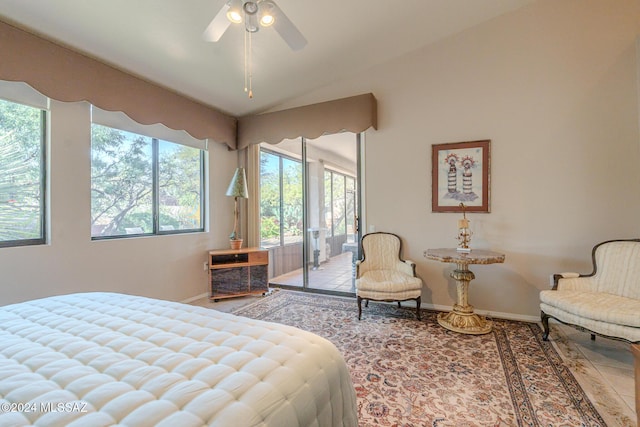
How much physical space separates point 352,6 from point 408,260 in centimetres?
286

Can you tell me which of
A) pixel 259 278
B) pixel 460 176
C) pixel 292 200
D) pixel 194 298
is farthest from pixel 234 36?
pixel 194 298

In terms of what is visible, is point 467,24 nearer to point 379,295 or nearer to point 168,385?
point 379,295

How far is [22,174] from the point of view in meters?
2.51

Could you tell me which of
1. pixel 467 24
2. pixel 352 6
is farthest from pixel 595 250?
pixel 352 6

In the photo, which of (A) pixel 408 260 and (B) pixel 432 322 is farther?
(A) pixel 408 260

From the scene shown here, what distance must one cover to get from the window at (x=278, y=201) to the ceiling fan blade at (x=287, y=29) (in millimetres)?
2658

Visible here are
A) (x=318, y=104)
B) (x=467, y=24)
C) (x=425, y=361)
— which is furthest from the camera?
(x=318, y=104)

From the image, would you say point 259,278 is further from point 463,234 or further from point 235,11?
point 235,11

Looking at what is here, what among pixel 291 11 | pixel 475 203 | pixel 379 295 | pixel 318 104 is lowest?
pixel 379 295

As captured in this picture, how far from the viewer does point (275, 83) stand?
3828 millimetres

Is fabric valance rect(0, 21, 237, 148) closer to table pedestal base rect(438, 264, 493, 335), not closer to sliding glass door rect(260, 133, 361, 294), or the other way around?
sliding glass door rect(260, 133, 361, 294)

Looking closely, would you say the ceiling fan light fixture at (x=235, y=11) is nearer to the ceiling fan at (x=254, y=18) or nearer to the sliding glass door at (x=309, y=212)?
the ceiling fan at (x=254, y=18)

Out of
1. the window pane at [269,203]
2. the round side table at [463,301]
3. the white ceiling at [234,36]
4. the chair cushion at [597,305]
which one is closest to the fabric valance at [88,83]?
the white ceiling at [234,36]

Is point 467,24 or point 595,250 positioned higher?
point 467,24
